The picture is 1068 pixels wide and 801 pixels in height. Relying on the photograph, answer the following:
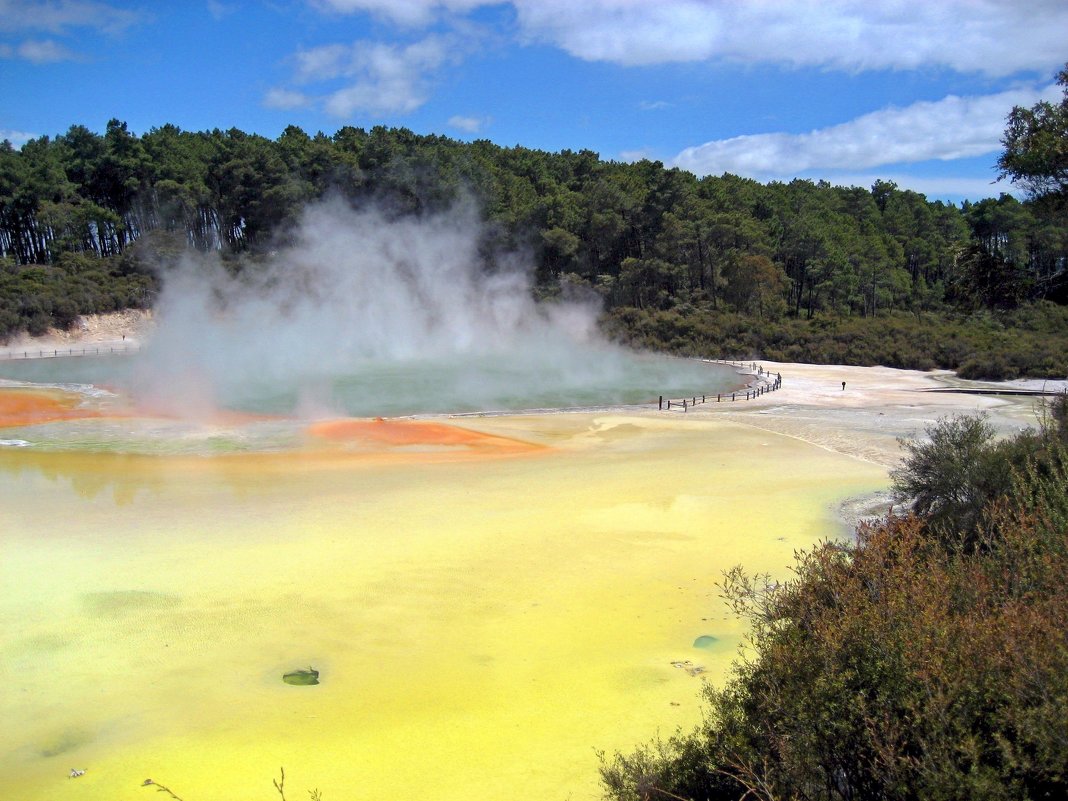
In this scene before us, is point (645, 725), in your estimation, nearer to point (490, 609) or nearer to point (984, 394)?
point (490, 609)

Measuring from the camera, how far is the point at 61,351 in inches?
1964

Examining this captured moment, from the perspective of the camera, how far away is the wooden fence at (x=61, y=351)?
156 feet

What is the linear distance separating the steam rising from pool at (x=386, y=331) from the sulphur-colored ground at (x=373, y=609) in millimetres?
13551

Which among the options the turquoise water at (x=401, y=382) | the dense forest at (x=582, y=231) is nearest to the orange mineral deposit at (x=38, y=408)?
the turquoise water at (x=401, y=382)

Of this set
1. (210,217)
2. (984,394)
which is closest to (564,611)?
(984,394)

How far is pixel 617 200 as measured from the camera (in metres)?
57.7

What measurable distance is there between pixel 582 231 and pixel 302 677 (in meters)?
52.8

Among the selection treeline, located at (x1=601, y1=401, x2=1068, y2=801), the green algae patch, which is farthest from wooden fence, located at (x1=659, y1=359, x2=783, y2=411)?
treeline, located at (x1=601, y1=401, x2=1068, y2=801)

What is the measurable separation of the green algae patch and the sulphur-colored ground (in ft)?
0.44

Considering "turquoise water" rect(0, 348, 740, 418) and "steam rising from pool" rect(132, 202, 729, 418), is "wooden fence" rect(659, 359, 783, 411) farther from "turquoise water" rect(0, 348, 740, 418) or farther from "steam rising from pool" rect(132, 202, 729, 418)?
"steam rising from pool" rect(132, 202, 729, 418)

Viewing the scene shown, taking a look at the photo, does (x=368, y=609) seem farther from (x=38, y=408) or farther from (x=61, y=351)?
(x=61, y=351)

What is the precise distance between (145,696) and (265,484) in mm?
9179

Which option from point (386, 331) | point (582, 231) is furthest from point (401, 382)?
point (582, 231)

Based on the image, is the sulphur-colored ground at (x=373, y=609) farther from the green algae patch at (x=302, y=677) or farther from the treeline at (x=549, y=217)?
the treeline at (x=549, y=217)
